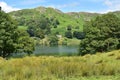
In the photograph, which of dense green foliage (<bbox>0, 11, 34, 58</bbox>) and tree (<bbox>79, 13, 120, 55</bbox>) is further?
tree (<bbox>79, 13, 120, 55</bbox>)

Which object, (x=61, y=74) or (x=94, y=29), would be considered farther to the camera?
(x=94, y=29)

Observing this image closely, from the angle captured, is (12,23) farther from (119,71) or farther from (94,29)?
(119,71)

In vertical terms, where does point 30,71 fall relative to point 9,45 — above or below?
above

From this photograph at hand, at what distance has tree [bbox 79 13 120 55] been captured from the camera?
71.9 metres

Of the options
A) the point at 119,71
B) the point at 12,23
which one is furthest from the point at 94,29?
the point at 119,71

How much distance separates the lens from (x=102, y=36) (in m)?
73.9

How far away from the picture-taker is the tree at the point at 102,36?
71863mm

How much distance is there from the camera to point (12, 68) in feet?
45.7

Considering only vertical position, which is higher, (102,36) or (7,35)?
(7,35)

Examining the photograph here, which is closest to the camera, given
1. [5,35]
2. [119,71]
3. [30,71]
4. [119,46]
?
[30,71]

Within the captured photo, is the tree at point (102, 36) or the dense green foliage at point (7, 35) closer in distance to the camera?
the dense green foliage at point (7, 35)

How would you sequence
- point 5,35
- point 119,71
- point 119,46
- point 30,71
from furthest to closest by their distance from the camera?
point 119,46, point 5,35, point 119,71, point 30,71

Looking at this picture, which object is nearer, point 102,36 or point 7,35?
point 7,35

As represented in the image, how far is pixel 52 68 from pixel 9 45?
44.6 metres
